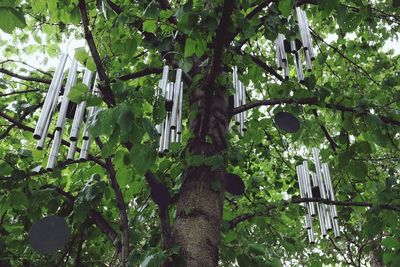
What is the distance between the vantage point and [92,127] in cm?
192

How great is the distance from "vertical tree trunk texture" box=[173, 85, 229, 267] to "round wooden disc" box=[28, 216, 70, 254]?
25.2 inches

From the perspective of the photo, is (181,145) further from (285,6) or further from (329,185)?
(329,185)

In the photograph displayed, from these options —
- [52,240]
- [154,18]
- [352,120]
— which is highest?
[154,18]

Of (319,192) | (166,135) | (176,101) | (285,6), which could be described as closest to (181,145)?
(176,101)

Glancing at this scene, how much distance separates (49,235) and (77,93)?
3.00ft

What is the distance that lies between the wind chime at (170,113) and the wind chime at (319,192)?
1548mm

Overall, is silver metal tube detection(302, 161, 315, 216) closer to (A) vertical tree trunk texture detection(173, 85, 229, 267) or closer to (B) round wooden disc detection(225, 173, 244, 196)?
(B) round wooden disc detection(225, 173, 244, 196)

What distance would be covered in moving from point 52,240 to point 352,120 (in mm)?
2060

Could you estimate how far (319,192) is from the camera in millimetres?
3631

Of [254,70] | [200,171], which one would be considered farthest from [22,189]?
[254,70]

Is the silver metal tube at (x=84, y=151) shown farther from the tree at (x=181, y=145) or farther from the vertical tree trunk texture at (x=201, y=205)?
the vertical tree trunk texture at (x=201, y=205)

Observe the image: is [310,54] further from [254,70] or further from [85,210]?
[85,210]

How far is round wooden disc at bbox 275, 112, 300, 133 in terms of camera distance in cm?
317

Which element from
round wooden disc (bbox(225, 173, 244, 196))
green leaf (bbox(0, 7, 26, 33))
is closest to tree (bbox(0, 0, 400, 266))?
green leaf (bbox(0, 7, 26, 33))
